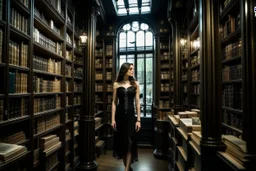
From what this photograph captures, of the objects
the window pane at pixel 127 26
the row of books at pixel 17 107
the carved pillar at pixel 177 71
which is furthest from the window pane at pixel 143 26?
the row of books at pixel 17 107

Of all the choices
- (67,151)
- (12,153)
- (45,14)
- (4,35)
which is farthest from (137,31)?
(12,153)

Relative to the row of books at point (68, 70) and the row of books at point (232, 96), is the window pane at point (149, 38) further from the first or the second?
the row of books at point (232, 96)

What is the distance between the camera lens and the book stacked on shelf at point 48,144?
2.29 m

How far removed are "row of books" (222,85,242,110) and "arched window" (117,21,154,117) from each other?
2.90 metres

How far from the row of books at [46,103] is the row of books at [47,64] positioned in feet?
1.31

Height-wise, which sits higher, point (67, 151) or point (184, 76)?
point (184, 76)

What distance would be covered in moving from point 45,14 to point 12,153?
6.65ft

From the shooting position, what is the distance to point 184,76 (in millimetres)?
3848

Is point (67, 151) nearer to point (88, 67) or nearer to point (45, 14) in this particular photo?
point (88, 67)

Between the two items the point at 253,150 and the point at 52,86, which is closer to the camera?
the point at 253,150

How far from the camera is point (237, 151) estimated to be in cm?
109

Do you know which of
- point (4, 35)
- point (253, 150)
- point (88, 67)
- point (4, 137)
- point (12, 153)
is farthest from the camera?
point (88, 67)

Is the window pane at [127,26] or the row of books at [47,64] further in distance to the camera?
the window pane at [127,26]

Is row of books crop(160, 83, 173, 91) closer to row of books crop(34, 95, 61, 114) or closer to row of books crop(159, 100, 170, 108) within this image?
row of books crop(159, 100, 170, 108)
